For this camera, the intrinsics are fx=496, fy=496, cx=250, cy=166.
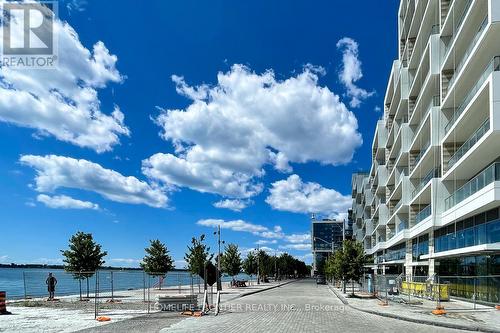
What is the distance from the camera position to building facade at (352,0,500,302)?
89.1ft

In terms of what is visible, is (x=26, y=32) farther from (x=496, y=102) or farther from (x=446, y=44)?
(x=446, y=44)

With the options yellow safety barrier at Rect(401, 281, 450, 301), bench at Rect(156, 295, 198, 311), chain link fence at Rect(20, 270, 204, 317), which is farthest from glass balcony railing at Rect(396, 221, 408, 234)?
bench at Rect(156, 295, 198, 311)

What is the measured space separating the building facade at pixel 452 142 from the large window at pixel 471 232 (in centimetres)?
6

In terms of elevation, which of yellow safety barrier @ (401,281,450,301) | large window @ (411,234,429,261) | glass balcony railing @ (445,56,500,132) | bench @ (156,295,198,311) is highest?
glass balcony railing @ (445,56,500,132)

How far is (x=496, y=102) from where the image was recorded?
80.0ft

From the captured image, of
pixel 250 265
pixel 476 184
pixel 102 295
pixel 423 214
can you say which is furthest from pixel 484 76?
pixel 250 265

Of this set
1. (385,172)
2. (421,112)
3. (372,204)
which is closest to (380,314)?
(421,112)

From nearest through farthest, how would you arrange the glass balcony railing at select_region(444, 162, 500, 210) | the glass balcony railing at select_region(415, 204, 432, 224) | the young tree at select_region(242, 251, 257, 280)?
the glass balcony railing at select_region(444, 162, 500, 210)
the glass balcony railing at select_region(415, 204, 432, 224)
the young tree at select_region(242, 251, 257, 280)

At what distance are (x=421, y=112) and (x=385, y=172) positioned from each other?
86.9ft

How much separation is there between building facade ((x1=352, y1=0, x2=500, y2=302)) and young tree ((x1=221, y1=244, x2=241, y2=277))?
23.1 m

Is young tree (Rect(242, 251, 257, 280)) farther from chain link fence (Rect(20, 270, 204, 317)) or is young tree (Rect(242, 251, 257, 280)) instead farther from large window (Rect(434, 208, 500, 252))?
large window (Rect(434, 208, 500, 252))

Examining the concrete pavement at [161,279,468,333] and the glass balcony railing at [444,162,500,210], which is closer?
the concrete pavement at [161,279,468,333]

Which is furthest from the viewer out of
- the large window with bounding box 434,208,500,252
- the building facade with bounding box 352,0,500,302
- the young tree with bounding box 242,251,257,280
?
the young tree with bounding box 242,251,257,280

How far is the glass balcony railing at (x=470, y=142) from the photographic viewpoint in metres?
26.8
